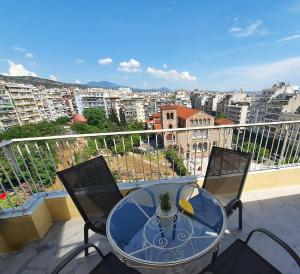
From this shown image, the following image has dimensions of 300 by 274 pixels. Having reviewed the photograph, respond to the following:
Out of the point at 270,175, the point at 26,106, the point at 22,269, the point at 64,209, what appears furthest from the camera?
the point at 26,106

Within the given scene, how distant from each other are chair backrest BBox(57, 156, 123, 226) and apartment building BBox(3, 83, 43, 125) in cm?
4689

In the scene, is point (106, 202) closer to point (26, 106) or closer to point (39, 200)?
point (39, 200)

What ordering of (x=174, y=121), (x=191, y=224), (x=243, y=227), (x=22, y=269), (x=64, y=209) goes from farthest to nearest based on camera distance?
(x=174, y=121), (x=64, y=209), (x=243, y=227), (x=22, y=269), (x=191, y=224)

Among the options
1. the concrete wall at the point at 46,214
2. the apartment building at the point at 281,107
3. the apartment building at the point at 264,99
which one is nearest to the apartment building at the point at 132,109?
the apartment building at the point at 264,99

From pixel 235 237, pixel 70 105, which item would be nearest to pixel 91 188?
pixel 235 237

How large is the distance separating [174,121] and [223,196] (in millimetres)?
23244

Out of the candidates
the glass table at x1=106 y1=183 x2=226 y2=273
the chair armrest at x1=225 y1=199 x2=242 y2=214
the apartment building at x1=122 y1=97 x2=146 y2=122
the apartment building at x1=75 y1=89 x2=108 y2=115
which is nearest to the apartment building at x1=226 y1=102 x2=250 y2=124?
the apartment building at x1=122 y1=97 x2=146 y2=122

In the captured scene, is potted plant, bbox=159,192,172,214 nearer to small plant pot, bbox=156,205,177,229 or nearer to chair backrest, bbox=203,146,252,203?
small plant pot, bbox=156,205,177,229

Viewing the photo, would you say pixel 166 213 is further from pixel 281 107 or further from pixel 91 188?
pixel 281 107

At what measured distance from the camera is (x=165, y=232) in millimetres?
1346

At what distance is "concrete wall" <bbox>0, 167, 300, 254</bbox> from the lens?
6.53 ft

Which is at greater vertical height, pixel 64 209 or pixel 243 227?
pixel 64 209

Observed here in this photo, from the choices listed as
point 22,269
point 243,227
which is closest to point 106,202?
point 22,269

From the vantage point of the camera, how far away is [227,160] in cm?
191
